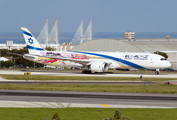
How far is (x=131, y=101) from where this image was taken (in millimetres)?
23547

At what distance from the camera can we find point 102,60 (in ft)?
181

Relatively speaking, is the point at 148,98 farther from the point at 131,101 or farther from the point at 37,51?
the point at 37,51

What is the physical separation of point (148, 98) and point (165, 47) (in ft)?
272

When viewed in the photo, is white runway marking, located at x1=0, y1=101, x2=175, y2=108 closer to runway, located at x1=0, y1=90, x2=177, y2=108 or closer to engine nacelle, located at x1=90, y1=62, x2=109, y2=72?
runway, located at x1=0, y1=90, x2=177, y2=108

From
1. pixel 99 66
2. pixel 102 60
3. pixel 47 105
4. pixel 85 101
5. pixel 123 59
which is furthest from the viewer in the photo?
pixel 102 60
